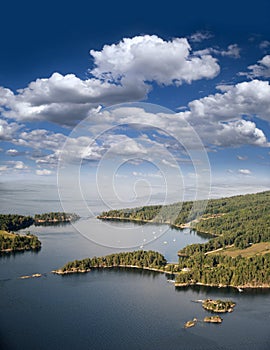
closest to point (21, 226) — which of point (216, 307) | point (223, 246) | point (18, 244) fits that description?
point (18, 244)

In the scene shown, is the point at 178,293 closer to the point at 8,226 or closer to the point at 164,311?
the point at 164,311

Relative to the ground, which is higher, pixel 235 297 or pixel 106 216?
pixel 106 216

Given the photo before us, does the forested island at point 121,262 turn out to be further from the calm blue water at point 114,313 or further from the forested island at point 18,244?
the forested island at point 18,244

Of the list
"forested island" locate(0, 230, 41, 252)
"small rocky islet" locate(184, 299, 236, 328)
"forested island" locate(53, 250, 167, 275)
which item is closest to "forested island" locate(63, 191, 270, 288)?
"forested island" locate(53, 250, 167, 275)

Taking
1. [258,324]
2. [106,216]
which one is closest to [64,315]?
[258,324]

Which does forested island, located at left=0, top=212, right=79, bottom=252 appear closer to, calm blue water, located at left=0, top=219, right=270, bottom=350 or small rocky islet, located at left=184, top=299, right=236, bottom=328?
calm blue water, located at left=0, top=219, right=270, bottom=350

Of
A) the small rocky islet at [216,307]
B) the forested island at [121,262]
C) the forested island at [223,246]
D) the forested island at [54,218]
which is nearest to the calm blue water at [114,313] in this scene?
the small rocky islet at [216,307]
